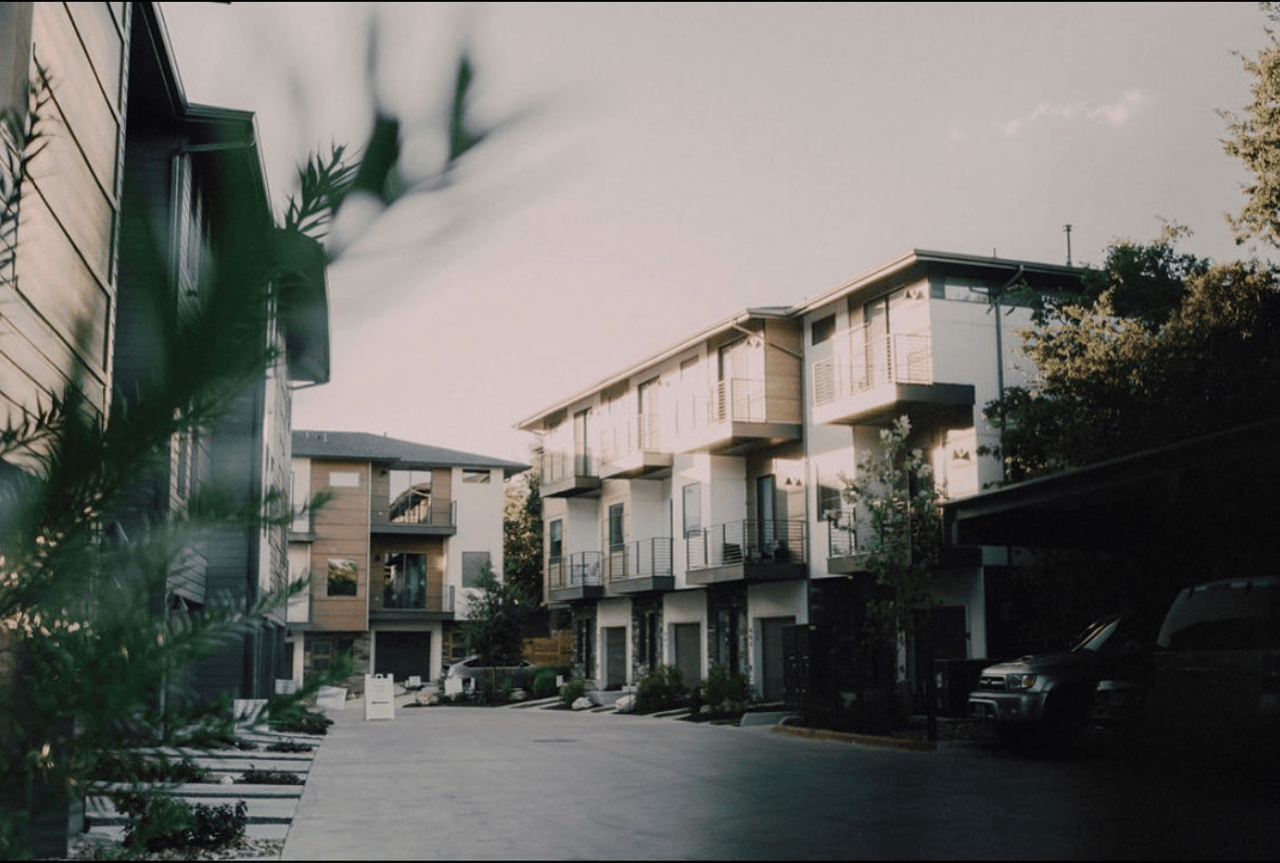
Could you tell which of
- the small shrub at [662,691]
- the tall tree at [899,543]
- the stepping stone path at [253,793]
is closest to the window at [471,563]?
the small shrub at [662,691]

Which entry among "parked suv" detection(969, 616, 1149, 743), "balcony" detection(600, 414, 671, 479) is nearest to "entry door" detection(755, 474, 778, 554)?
"balcony" detection(600, 414, 671, 479)

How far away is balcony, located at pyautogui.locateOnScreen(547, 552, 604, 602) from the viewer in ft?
130

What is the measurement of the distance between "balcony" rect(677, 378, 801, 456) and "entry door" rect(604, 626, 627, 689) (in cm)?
930

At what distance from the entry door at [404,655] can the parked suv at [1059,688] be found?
37219mm

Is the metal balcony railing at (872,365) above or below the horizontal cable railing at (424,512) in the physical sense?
above

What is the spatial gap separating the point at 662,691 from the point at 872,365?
31.6 ft

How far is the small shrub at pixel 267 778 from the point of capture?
14031 millimetres

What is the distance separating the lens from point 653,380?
37844 millimetres

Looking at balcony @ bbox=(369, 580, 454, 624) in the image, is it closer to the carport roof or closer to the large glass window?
the large glass window

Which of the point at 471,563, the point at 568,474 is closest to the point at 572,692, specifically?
the point at 568,474

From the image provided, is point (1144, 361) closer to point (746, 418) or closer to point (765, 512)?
point (746, 418)

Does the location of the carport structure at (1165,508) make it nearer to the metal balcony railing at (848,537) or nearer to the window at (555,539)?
the metal balcony railing at (848,537)

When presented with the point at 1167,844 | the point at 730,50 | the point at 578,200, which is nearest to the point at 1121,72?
the point at 730,50

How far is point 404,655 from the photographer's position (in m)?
50.8
